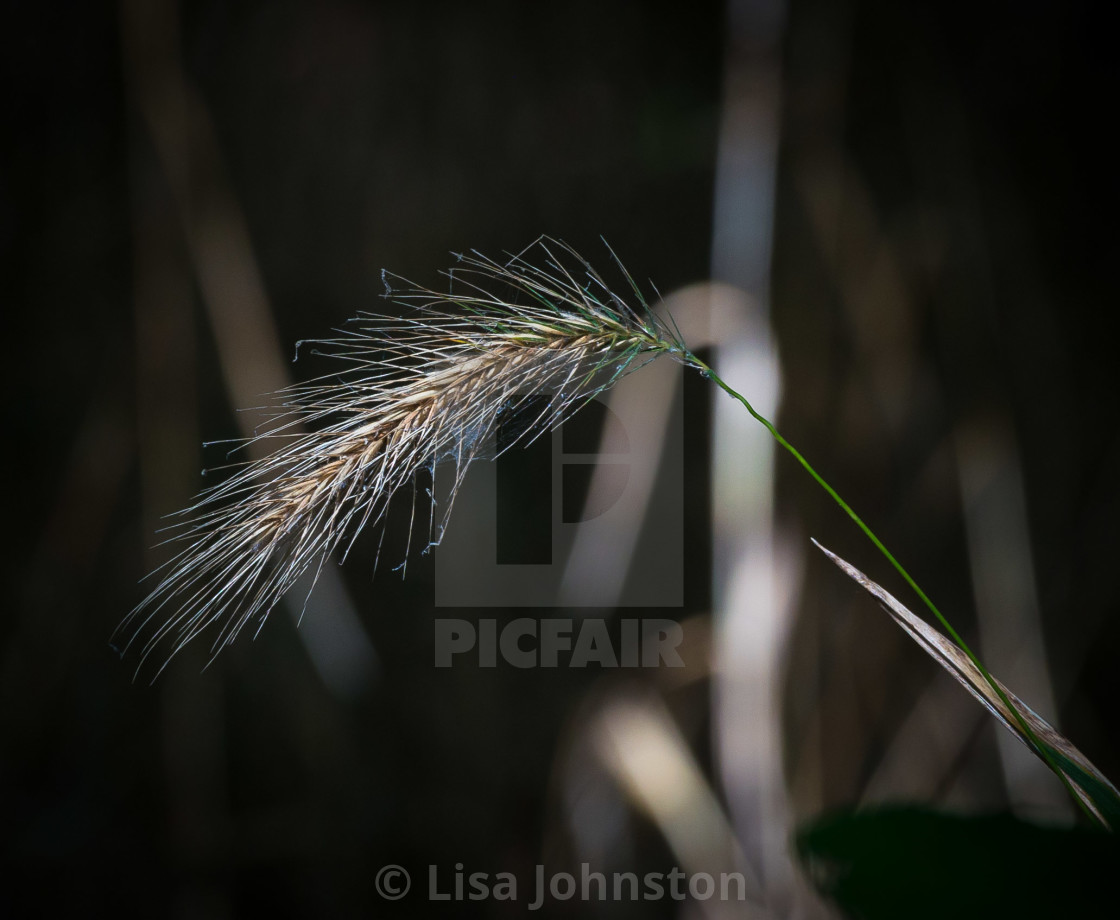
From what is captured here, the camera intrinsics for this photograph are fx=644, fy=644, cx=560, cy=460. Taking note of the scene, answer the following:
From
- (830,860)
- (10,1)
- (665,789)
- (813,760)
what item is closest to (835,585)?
(813,760)

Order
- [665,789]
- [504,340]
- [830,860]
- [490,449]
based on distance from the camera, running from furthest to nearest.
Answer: [665,789] → [490,449] → [504,340] → [830,860]

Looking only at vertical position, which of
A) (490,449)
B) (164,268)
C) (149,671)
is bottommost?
(149,671)

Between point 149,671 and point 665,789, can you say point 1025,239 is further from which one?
point 149,671

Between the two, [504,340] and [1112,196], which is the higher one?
[1112,196]

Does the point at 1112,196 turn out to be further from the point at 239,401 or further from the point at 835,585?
the point at 239,401

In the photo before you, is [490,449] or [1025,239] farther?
[1025,239]

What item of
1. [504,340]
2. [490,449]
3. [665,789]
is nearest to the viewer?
[504,340]

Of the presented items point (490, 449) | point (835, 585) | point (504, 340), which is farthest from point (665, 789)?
point (504, 340)
